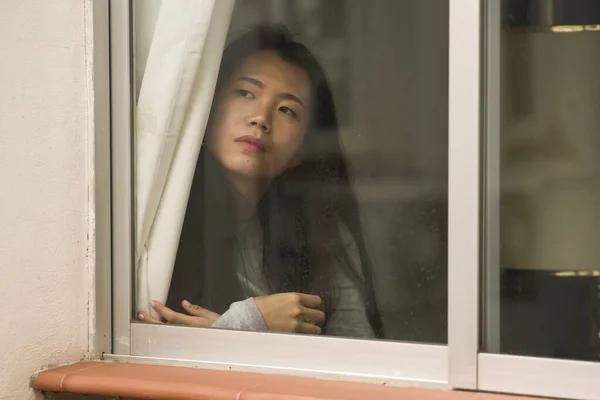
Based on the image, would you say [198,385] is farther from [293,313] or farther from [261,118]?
[261,118]

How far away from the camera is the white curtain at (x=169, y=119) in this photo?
1.73 metres

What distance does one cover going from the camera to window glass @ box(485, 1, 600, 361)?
1437 millimetres

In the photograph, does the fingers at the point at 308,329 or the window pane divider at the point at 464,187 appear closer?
the window pane divider at the point at 464,187

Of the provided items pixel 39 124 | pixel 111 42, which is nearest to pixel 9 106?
pixel 39 124

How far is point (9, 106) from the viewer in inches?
63.1

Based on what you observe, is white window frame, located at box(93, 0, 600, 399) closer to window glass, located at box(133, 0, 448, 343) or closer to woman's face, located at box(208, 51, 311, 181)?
window glass, located at box(133, 0, 448, 343)

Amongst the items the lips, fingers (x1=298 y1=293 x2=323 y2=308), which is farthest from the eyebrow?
fingers (x1=298 y1=293 x2=323 y2=308)

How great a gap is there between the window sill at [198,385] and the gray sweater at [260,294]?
0.12 meters

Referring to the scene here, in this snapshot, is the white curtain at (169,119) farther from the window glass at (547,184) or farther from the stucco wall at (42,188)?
the window glass at (547,184)

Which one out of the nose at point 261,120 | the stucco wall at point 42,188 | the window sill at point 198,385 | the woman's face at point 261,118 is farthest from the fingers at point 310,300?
the stucco wall at point 42,188

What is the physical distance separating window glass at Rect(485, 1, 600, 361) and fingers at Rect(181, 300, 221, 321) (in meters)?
0.62

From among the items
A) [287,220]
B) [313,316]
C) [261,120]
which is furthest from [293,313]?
[261,120]

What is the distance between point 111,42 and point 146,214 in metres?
0.41

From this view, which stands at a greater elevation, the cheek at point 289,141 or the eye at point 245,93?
Answer: the eye at point 245,93
